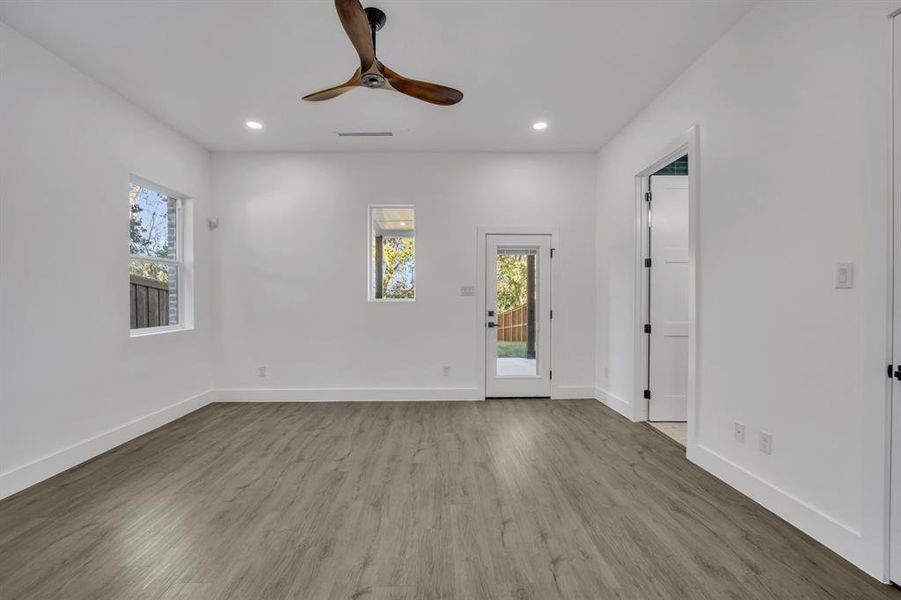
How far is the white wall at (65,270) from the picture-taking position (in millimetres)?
2574

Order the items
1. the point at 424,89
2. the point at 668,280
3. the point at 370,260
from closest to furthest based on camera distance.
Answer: the point at 424,89 → the point at 668,280 → the point at 370,260

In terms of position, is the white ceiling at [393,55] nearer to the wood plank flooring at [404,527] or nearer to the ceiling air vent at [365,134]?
the ceiling air vent at [365,134]

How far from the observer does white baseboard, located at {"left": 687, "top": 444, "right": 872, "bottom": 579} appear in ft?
6.06

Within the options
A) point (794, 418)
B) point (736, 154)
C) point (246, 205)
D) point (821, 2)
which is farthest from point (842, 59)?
point (246, 205)

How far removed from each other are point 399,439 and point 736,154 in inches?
131

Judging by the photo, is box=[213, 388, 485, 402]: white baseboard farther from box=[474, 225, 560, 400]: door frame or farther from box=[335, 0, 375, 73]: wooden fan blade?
box=[335, 0, 375, 73]: wooden fan blade

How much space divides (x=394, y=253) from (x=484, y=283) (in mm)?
1181

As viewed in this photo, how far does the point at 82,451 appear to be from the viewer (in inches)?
119

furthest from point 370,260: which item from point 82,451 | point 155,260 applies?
point 82,451

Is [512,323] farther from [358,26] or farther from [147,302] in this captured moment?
[147,302]

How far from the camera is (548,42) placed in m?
2.73

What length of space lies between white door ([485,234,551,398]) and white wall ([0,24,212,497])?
3547mm

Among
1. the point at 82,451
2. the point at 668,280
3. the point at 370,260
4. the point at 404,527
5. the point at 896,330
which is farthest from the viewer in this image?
the point at 370,260

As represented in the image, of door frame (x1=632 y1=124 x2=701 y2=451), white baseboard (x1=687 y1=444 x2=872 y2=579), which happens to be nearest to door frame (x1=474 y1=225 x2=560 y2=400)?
door frame (x1=632 y1=124 x2=701 y2=451)
